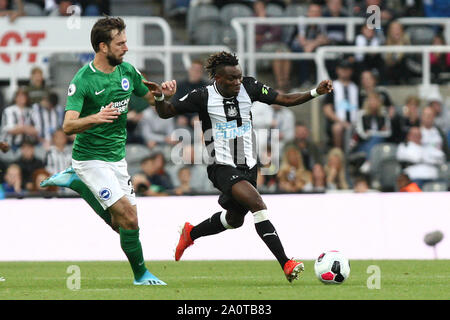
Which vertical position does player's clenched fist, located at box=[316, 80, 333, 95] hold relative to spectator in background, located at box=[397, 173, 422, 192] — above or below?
above

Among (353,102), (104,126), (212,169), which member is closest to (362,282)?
(212,169)

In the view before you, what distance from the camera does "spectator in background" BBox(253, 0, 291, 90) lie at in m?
18.5

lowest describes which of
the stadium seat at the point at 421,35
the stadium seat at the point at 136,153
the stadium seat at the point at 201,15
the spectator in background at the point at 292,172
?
the spectator in background at the point at 292,172

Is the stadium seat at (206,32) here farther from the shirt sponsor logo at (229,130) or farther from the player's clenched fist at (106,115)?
the player's clenched fist at (106,115)

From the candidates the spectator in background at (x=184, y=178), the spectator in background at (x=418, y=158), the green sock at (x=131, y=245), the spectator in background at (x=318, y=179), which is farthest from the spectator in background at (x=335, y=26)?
the green sock at (x=131, y=245)

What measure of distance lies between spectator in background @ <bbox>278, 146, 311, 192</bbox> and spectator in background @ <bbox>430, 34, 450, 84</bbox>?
11.9ft

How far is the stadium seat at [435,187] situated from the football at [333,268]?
6922mm

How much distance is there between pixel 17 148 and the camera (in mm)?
17078

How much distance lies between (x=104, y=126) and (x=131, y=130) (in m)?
7.10

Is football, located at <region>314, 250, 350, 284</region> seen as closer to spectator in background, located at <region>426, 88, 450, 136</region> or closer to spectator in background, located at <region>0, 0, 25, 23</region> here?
spectator in background, located at <region>426, 88, 450, 136</region>

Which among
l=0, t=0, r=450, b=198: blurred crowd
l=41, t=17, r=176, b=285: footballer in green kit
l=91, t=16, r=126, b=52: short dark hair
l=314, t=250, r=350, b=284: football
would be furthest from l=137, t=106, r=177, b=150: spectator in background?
l=314, t=250, r=350, b=284: football

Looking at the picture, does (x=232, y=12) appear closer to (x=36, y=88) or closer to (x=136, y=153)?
(x=136, y=153)

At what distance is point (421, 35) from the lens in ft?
65.5

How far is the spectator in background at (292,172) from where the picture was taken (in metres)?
16.5
